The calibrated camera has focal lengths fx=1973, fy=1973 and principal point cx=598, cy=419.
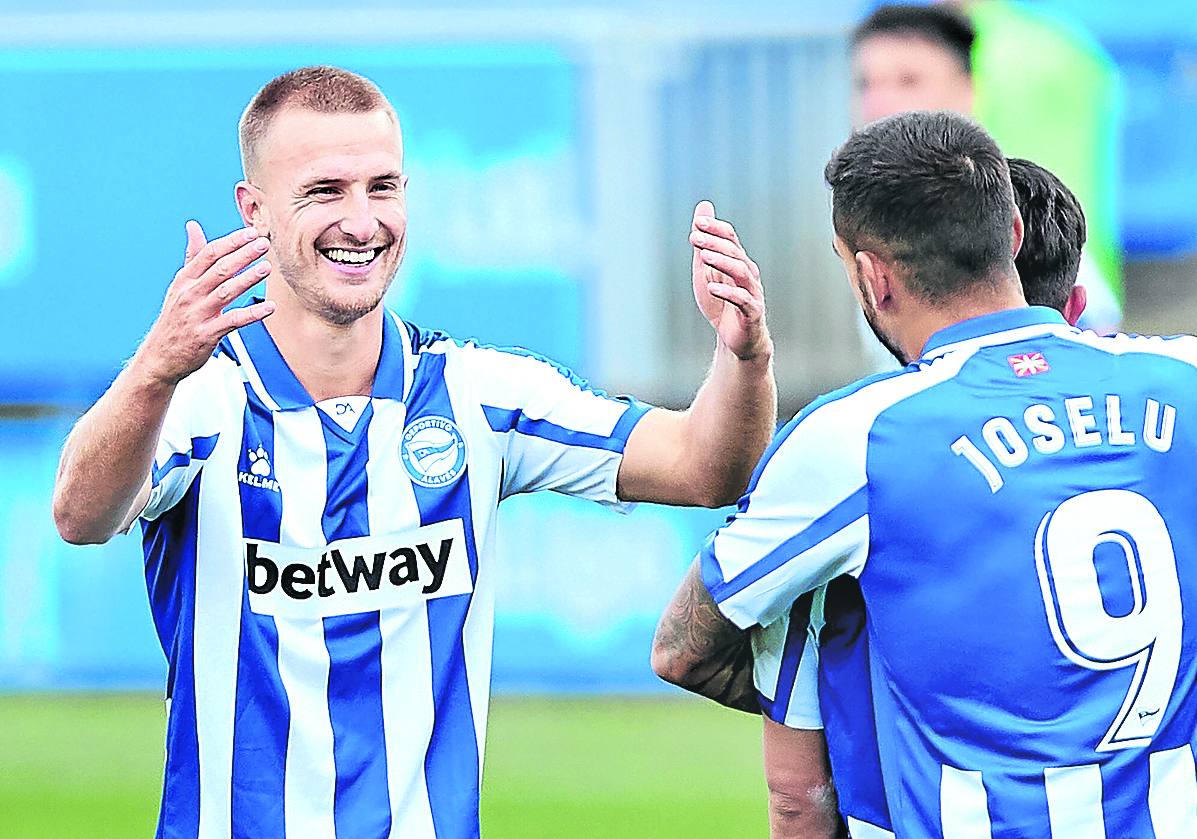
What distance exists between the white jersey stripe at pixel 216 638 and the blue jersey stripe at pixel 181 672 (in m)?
0.01

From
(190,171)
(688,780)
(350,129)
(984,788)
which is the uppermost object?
(190,171)

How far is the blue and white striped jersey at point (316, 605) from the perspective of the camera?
320 centimetres

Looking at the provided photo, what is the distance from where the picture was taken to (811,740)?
2896 millimetres

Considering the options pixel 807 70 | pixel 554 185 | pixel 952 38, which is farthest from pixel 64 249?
pixel 952 38

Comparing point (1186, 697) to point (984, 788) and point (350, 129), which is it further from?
point (350, 129)

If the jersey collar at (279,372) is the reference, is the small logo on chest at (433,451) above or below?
below

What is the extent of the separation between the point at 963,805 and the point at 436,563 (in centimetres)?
105

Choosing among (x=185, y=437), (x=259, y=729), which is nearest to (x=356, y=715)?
(x=259, y=729)

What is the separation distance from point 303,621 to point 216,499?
0.25 meters

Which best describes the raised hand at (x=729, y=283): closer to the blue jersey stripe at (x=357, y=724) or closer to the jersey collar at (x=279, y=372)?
the jersey collar at (x=279, y=372)

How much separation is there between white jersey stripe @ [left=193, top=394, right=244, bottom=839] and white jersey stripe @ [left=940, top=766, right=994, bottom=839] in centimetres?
121

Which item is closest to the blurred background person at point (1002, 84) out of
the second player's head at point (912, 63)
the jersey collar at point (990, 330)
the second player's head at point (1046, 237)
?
the second player's head at point (912, 63)

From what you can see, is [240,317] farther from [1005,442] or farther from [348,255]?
[1005,442]

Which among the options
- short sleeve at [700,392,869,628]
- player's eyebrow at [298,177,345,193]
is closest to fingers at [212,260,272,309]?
player's eyebrow at [298,177,345,193]
